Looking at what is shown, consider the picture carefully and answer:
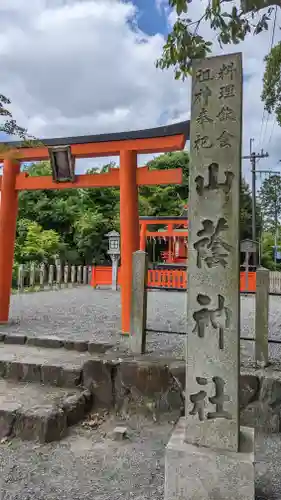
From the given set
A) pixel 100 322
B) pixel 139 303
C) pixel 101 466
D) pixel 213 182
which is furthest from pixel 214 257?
pixel 100 322

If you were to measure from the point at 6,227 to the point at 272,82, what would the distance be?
562 cm

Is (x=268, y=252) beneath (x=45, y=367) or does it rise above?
above

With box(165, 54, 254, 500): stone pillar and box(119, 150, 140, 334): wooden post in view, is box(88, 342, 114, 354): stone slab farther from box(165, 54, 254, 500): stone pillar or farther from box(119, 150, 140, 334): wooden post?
box(165, 54, 254, 500): stone pillar

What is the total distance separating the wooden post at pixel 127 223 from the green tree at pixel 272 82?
2890 millimetres

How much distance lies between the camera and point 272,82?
23.2ft

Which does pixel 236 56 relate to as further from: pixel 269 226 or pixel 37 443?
pixel 269 226

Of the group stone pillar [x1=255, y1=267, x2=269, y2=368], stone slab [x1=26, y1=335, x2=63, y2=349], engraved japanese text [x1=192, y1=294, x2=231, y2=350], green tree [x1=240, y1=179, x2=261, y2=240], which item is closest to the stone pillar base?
engraved japanese text [x1=192, y1=294, x2=231, y2=350]

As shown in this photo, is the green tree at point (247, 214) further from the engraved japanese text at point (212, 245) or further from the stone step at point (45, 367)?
the engraved japanese text at point (212, 245)

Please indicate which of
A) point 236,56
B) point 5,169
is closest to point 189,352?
point 236,56

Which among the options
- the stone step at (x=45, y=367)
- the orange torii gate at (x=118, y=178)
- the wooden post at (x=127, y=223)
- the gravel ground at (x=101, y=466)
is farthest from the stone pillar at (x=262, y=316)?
the wooden post at (x=127, y=223)

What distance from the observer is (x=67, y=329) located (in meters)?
6.12

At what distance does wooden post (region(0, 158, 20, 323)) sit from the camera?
6.41 m

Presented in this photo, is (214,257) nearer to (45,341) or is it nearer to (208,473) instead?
(208,473)

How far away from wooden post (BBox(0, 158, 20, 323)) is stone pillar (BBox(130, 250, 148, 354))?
3.05m
